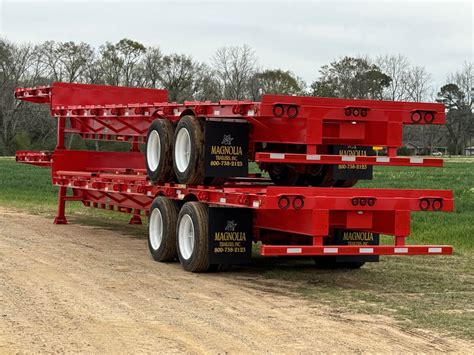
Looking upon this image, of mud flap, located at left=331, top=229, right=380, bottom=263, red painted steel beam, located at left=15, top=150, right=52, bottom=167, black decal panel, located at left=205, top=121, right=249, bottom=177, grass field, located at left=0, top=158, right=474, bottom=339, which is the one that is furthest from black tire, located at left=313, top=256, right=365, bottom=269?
red painted steel beam, located at left=15, top=150, right=52, bottom=167

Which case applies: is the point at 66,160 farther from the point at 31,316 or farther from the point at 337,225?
the point at 31,316

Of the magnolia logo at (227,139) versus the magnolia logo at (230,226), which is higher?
the magnolia logo at (227,139)

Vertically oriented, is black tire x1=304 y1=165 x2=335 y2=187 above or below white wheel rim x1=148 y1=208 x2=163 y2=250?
above

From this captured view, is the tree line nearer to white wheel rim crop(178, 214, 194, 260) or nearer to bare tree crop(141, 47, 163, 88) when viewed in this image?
bare tree crop(141, 47, 163, 88)

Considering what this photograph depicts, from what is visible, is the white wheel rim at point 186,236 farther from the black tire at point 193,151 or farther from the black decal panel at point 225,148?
the black decal panel at point 225,148

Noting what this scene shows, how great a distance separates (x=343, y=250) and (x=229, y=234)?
1.60m

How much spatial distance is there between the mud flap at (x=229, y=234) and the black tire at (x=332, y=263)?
1524 mm

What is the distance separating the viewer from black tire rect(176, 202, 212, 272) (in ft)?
35.3

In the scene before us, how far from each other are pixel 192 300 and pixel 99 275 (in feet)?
6.66

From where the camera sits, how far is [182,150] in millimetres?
A: 11594

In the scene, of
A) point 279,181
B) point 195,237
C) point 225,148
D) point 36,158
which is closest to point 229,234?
point 195,237

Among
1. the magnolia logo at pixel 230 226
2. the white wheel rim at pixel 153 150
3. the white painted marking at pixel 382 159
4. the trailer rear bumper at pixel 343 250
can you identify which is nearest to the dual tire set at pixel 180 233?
the magnolia logo at pixel 230 226

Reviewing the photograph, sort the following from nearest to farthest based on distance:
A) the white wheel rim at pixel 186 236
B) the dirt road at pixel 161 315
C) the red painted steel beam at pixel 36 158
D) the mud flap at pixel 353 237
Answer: the dirt road at pixel 161 315
the mud flap at pixel 353 237
the white wheel rim at pixel 186 236
the red painted steel beam at pixel 36 158

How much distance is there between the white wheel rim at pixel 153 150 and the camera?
40.8 feet
